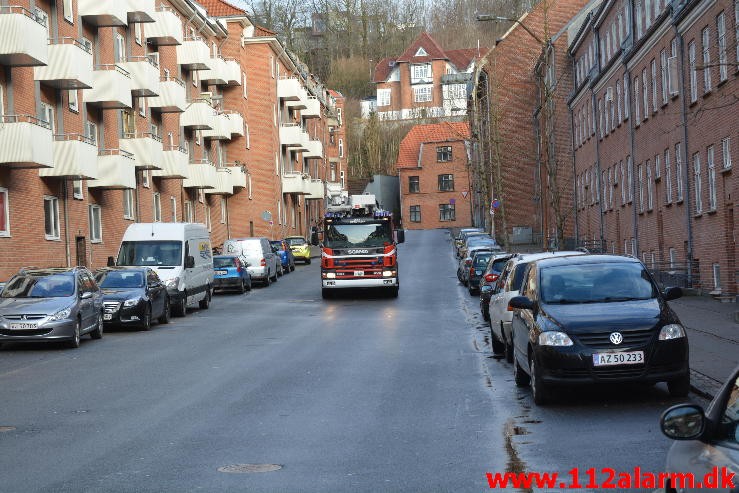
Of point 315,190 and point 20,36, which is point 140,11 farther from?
point 315,190

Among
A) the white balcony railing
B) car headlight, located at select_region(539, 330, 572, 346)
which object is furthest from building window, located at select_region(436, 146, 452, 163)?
car headlight, located at select_region(539, 330, 572, 346)

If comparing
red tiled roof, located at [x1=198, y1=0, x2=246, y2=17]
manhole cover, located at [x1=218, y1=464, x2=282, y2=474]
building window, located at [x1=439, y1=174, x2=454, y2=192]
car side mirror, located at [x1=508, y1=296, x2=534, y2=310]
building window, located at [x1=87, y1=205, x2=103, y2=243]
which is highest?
red tiled roof, located at [x1=198, y1=0, x2=246, y2=17]

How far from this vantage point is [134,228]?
30797mm

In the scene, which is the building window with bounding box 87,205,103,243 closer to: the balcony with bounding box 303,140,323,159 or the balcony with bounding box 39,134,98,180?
the balcony with bounding box 39,134,98,180

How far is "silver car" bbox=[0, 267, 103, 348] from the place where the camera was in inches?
808

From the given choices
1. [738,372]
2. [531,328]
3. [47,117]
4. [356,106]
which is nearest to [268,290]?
[47,117]

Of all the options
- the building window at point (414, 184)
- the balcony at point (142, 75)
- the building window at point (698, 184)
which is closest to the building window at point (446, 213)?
the building window at point (414, 184)

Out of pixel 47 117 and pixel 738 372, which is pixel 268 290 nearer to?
pixel 47 117

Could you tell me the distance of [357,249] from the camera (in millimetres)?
33781

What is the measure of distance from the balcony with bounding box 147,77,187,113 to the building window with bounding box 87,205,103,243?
887 cm

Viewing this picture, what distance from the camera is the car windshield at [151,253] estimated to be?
30078mm

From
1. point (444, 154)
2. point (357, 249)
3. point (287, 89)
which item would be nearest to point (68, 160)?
point (357, 249)

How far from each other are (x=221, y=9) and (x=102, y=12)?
30.0 meters

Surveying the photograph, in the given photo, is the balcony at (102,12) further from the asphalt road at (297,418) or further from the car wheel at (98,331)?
the asphalt road at (297,418)
